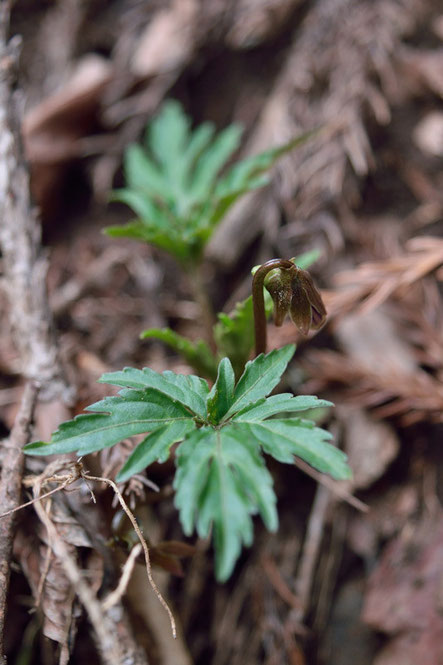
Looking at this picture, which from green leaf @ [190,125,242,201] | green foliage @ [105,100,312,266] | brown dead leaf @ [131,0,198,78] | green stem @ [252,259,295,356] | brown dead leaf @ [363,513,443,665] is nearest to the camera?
green stem @ [252,259,295,356]

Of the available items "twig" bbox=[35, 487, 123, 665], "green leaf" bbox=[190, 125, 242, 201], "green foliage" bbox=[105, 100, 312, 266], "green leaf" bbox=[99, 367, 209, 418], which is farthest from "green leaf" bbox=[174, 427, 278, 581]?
"green leaf" bbox=[190, 125, 242, 201]

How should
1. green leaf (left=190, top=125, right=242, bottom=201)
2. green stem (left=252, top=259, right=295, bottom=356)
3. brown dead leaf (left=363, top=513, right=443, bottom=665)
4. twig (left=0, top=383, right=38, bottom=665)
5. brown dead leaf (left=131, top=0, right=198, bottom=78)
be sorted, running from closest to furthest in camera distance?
1. twig (left=0, top=383, right=38, bottom=665)
2. green stem (left=252, top=259, right=295, bottom=356)
3. brown dead leaf (left=363, top=513, right=443, bottom=665)
4. green leaf (left=190, top=125, right=242, bottom=201)
5. brown dead leaf (left=131, top=0, right=198, bottom=78)

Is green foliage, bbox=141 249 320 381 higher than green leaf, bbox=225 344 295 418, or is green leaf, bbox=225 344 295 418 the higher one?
green foliage, bbox=141 249 320 381

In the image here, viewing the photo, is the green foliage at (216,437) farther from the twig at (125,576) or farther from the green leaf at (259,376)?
the twig at (125,576)

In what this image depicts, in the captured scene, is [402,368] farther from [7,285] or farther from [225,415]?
[7,285]

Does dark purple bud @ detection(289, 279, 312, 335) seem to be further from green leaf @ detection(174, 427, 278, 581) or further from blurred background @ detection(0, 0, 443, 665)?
blurred background @ detection(0, 0, 443, 665)

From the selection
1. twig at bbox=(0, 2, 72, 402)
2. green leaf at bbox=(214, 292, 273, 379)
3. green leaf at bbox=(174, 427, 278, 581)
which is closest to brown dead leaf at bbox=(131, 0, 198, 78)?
twig at bbox=(0, 2, 72, 402)

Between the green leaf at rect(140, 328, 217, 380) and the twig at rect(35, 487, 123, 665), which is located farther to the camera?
the green leaf at rect(140, 328, 217, 380)

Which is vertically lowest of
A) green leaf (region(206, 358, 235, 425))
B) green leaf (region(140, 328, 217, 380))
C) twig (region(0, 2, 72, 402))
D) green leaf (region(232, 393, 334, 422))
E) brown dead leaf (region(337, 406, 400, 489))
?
brown dead leaf (region(337, 406, 400, 489))

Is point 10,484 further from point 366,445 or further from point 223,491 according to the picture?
point 366,445
